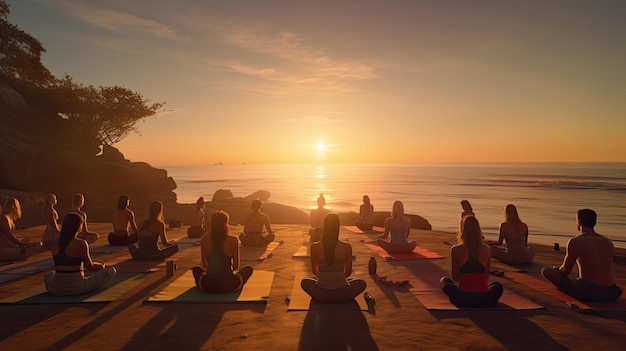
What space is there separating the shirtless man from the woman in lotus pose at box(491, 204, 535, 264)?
300cm

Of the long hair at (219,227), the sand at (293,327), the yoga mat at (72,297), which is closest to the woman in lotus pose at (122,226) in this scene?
the yoga mat at (72,297)

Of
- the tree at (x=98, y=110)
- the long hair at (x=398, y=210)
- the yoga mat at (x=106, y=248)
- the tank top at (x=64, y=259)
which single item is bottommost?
the yoga mat at (x=106, y=248)

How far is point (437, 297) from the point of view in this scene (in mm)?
7367

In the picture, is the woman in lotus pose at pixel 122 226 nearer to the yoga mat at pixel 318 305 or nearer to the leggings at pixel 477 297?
the yoga mat at pixel 318 305

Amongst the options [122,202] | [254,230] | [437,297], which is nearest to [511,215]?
[437,297]

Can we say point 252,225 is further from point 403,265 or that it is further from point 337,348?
point 337,348

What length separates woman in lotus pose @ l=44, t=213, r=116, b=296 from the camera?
6738 millimetres

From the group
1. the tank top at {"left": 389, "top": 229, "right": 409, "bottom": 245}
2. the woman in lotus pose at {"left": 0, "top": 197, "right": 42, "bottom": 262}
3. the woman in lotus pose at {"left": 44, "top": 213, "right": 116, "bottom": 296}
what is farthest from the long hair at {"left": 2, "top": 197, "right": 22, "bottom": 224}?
the tank top at {"left": 389, "top": 229, "right": 409, "bottom": 245}

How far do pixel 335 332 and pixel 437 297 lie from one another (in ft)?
8.87

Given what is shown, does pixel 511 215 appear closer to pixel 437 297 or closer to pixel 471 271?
pixel 437 297

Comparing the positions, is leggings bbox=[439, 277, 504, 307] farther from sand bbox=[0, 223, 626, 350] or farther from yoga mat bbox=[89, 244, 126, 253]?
yoga mat bbox=[89, 244, 126, 253]

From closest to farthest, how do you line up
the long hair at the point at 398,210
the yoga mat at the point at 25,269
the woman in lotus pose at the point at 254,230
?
the yoga mat at the point at 25,269, the long hair at the point at 398,210, the woman in lotus pose at the point at 254,230

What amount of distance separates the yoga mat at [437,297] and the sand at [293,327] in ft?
0.44

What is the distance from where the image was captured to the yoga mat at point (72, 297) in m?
6.99
